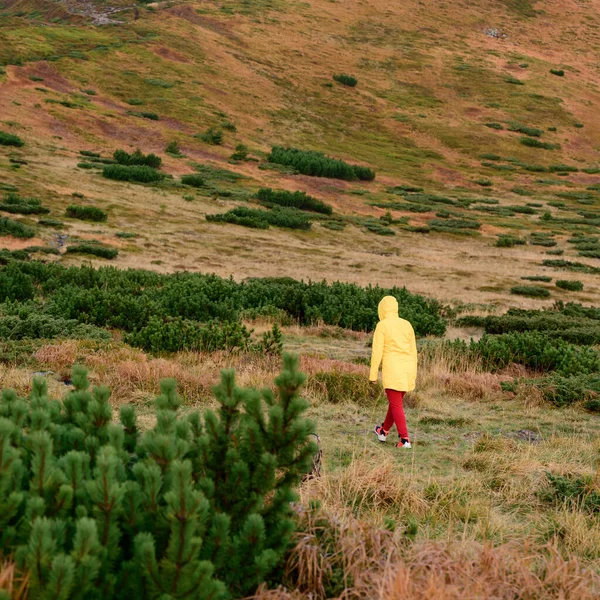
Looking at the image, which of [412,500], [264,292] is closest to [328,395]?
[412,500]

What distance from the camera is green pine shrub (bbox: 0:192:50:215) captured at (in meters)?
28.8

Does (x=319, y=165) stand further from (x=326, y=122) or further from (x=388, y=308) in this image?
(x=388, y=308)

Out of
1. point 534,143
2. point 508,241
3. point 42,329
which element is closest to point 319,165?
point 508,241

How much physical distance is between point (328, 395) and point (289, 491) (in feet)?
18.1

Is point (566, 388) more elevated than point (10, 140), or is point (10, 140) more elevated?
point (566, 388)

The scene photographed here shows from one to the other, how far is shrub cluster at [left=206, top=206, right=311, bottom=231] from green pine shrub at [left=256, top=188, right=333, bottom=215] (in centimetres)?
350

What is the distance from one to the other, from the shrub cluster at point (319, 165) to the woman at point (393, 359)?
146 feet

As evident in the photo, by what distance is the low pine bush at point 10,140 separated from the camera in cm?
3947

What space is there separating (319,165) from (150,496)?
5020 cm

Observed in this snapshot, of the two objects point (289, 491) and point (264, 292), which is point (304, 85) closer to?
point (264, 292)

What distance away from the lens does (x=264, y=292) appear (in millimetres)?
17047

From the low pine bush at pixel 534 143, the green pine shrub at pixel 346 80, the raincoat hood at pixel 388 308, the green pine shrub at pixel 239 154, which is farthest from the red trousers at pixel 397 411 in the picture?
the green pine shrub at pixel 346 80

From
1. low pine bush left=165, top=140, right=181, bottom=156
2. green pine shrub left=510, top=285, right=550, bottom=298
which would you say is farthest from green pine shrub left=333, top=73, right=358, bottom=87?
green pine shrub left=510, top=285, right=550, bottom=298

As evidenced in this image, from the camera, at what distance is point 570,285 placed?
85.4 feet
